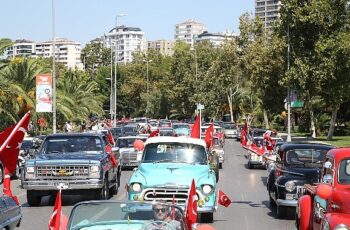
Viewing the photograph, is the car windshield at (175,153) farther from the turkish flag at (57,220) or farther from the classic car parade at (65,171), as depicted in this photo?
the turkish flag at (57,220)

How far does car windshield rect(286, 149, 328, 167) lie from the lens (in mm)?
16875

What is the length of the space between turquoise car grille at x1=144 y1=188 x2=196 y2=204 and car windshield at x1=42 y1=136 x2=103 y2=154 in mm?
5702

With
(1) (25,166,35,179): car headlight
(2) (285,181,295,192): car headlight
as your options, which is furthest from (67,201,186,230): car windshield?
(1) (25,166,35,179): car headlight

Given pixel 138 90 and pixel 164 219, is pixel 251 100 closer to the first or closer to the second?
pixel 138 90

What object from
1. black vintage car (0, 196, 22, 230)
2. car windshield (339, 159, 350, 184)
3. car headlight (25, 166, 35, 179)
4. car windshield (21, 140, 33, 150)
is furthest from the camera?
car windshield (21, 140, 33, 150)

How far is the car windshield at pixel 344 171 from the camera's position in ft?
35.2

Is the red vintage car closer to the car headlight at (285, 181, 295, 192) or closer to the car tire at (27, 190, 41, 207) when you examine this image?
the car headlight at (285, 181, 295, 192)

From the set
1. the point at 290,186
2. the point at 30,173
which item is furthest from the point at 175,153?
the point at 30,173

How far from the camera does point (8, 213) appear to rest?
1076 cm

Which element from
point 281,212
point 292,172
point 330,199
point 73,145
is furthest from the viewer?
point 73,145

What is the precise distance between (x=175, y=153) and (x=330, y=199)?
18.6 ft

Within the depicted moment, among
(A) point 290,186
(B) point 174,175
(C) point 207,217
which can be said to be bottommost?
(C) point 207,217

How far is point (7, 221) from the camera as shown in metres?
10.6

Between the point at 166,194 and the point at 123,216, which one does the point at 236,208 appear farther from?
the point at 123,216
